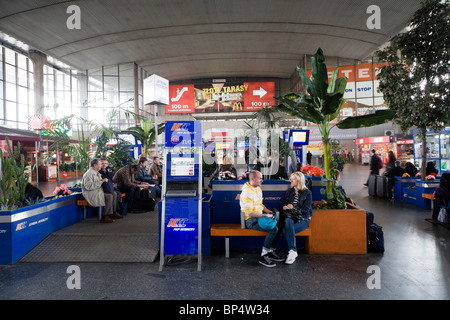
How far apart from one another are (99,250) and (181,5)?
12.5 m

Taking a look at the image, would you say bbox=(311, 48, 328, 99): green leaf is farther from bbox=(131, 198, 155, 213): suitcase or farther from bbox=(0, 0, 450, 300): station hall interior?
bbox=(131, 198, 155, 213): suitcase

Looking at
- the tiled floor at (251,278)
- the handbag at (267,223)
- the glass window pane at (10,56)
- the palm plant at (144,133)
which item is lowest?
the tiled floor at (251,278)

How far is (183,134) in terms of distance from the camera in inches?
157

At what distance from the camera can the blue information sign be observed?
3.95 meters

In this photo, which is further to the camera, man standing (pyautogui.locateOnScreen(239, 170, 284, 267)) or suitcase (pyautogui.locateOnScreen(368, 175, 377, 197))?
suitcase (pyautogui.locateOnScreen(368, 175, 377, 197))

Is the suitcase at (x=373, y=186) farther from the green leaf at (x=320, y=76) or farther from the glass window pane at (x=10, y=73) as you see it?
the glass window pane at (x=10, y=73)

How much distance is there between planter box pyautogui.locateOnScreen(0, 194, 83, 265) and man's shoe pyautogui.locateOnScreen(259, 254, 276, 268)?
3767mm

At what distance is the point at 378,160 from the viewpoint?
10.5 metres

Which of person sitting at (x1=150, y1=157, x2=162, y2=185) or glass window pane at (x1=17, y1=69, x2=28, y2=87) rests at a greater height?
glass window pane at (x1=17, y1=69, x2=28, y2=87)

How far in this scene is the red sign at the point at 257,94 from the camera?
67.9ft

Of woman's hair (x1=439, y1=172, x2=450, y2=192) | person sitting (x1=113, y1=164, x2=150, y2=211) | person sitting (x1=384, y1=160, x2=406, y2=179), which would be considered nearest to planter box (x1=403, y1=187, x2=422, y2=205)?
person sitting (x1=384, y1=160, x2=406, y2=179)

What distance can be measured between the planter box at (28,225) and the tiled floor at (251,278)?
0.80 ft

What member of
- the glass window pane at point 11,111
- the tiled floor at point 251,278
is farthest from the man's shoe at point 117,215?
the glass window pane at point 11,111
